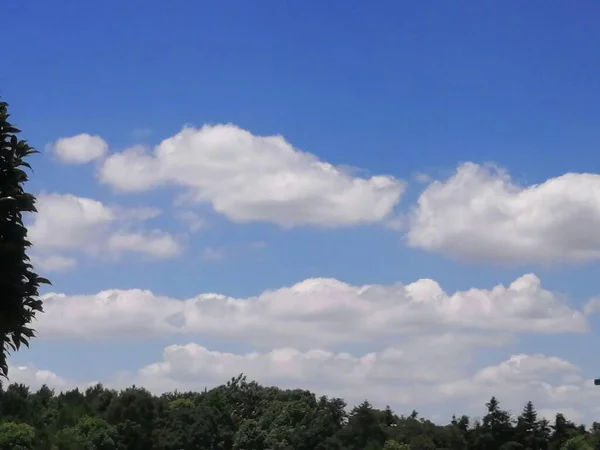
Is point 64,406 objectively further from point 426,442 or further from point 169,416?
point 426,442

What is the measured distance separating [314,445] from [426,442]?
1521 centimetres

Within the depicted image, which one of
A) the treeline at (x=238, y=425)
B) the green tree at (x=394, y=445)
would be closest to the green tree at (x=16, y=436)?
the treeline at (x=238, y=425)

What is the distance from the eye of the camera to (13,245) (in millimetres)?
24891

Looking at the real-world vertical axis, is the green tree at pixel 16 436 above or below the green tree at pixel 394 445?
below

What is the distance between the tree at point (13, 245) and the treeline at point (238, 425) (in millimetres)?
60891

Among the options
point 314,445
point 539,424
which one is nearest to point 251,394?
point 314,445

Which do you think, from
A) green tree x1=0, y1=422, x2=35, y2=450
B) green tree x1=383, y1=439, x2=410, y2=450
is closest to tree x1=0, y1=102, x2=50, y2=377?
green tree x1=0, y1=422, x2=35, y2=450

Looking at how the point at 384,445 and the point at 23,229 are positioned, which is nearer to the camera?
the point at 23,229

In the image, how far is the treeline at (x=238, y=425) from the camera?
89250mm

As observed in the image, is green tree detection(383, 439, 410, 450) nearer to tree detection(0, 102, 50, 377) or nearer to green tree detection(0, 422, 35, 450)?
green tree detection(0, 422, 35, 450)

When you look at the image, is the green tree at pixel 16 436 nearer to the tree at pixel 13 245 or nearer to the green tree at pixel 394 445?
the green tree at pixel 394 445

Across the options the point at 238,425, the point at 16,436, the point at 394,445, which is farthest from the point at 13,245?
the point at 238,425

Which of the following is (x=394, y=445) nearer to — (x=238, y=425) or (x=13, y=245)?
(x=238, y=425)

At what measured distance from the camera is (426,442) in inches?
3487
